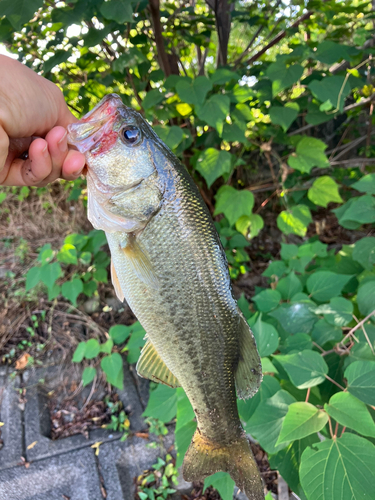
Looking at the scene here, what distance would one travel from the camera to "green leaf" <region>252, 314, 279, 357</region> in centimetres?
147

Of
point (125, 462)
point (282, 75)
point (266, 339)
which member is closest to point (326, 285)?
point (266, 339)

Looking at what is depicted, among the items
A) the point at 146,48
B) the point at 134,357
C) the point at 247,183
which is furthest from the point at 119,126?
the point at 247,183

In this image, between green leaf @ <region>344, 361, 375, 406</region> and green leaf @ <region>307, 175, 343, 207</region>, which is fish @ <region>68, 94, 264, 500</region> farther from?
green leaf @ <region>307, 175, 343, 207</region>

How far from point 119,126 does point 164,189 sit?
292mm

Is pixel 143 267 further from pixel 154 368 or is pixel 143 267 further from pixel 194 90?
pixel 194 90

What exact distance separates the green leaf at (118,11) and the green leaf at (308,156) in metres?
1.69

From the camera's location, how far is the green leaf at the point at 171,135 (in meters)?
2.27

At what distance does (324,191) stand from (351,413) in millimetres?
2120

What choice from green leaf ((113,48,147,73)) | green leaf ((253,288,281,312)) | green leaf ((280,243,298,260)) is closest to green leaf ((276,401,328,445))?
green leaf ((253,288,281,312))

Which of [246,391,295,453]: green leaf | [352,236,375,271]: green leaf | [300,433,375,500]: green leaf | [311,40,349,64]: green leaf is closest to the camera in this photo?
[300,433,375,500]: green leaf

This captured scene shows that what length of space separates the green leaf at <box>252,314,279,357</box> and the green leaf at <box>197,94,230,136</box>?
4.40ft

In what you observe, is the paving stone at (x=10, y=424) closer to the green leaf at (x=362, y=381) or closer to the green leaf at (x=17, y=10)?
the green leaf at (x=362, y=381)

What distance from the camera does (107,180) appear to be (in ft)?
3.83

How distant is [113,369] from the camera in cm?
211
